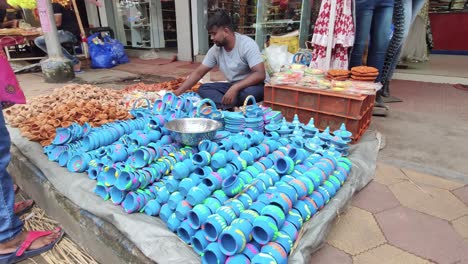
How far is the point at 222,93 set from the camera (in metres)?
2.90

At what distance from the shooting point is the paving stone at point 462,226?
1473 mm

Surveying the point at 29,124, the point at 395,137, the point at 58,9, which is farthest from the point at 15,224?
the point at 58,9

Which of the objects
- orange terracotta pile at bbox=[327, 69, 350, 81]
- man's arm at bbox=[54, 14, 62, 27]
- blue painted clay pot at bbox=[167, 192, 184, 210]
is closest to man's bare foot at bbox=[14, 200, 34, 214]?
blue painted clay pot at bbox=[167, 192, 184, 210]

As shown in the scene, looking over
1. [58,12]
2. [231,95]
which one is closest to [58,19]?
[58,12]

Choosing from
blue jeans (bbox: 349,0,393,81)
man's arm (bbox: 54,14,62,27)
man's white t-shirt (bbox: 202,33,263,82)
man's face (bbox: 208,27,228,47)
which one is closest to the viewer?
man's face (bbox: 208,27,228,47)

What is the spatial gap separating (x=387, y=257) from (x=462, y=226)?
1.77 ft

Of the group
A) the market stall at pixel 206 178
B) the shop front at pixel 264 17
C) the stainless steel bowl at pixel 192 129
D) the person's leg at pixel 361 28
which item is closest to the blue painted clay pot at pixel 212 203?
the market stall at pixel 206 178

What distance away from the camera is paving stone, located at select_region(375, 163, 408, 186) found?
195 centimetres

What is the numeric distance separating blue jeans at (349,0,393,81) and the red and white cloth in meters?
0.10

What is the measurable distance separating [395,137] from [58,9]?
6818 millimetres

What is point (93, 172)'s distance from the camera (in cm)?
172

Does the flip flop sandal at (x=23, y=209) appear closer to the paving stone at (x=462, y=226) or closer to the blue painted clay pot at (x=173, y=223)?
the blue painted clay pot at (x=173, y=223)

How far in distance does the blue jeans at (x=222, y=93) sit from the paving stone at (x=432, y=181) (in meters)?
1.47

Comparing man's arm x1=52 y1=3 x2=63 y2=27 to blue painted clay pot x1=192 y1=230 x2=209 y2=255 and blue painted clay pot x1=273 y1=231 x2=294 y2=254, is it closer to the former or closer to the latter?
blue painted clay pot x1=192 y1=230 x2=209 y2=255
